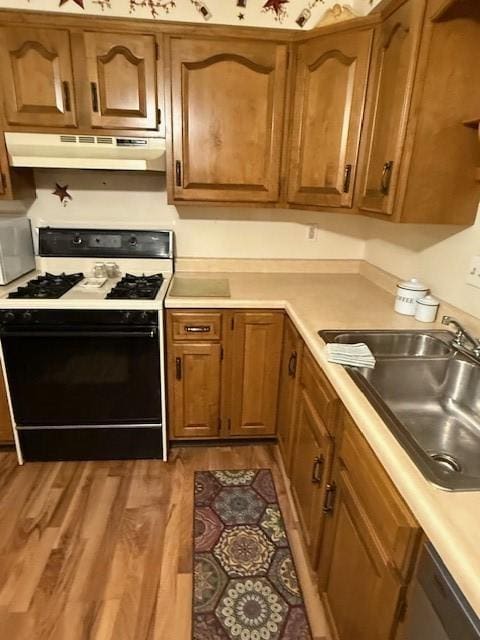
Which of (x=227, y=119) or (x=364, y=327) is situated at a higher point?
(x=227, y=119)

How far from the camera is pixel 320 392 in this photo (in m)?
1.40

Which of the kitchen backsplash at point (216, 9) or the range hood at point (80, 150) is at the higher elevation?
the kitchen backsplash at point (216, 9)

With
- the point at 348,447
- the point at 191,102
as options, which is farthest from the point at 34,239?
the point at 348,447

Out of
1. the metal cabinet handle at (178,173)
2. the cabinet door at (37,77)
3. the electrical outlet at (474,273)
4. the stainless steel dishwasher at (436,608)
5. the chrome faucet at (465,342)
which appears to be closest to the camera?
the stainless steel dishwasher at (436,608)

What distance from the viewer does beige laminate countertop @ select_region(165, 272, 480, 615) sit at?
0.65m

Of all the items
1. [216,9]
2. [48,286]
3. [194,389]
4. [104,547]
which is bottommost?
[104,547]

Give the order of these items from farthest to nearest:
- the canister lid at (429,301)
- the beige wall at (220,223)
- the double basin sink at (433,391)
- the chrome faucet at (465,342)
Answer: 1. the beige wall at (220,223)
2. the canister lid at (429,301)
3. the chrome faucet at (465,342)
4. the double basin sink at (433,391)

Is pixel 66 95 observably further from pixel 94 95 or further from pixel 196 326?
pixel 196 326

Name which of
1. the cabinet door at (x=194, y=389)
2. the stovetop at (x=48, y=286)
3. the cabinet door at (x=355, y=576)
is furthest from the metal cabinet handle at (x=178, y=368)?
the cabinet door at (x=355, y=576)

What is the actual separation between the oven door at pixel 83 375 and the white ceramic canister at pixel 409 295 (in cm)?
116

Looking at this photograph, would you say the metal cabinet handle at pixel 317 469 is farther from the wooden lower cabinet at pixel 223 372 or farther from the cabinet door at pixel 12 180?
the cabinet door at pixel 12 180

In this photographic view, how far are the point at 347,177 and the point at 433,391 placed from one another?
1077 mm

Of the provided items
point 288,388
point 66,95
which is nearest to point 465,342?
point 288,388

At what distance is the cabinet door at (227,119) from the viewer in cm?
187
